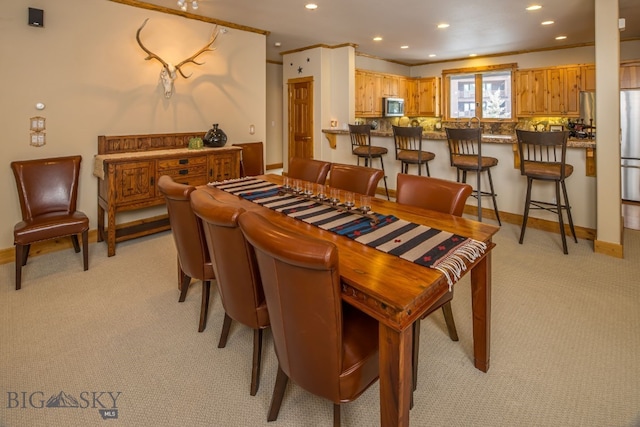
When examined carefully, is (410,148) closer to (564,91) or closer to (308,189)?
(308,189)

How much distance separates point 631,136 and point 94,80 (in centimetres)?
694

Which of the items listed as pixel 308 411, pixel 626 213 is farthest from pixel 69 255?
pixel 626 213

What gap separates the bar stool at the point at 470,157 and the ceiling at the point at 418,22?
5.27 feet

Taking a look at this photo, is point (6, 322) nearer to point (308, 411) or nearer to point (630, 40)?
point (308, 411)

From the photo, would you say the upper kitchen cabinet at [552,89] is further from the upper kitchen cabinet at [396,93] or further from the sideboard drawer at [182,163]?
the sideboard drawer at [182,163]

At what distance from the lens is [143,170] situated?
12.7ft

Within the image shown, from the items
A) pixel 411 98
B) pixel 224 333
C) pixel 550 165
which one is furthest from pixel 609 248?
pixel 411 98

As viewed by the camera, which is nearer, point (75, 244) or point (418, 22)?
point (75, 244)

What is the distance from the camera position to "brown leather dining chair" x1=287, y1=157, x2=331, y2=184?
323 cm

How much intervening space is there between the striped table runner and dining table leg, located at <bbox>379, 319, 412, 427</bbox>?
32 centimetres

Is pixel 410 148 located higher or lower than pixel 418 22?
lower

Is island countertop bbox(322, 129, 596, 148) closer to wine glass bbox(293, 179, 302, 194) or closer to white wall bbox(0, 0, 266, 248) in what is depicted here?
white wall bbox(0, 0, 266, 248)

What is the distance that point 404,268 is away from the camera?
1434 millimetres

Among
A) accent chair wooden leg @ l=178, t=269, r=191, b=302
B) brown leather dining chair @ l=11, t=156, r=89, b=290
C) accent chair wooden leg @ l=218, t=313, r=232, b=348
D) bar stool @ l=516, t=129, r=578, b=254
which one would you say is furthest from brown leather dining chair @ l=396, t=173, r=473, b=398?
brown leather dining chair @ l=11, t=156, r=89, b=290
